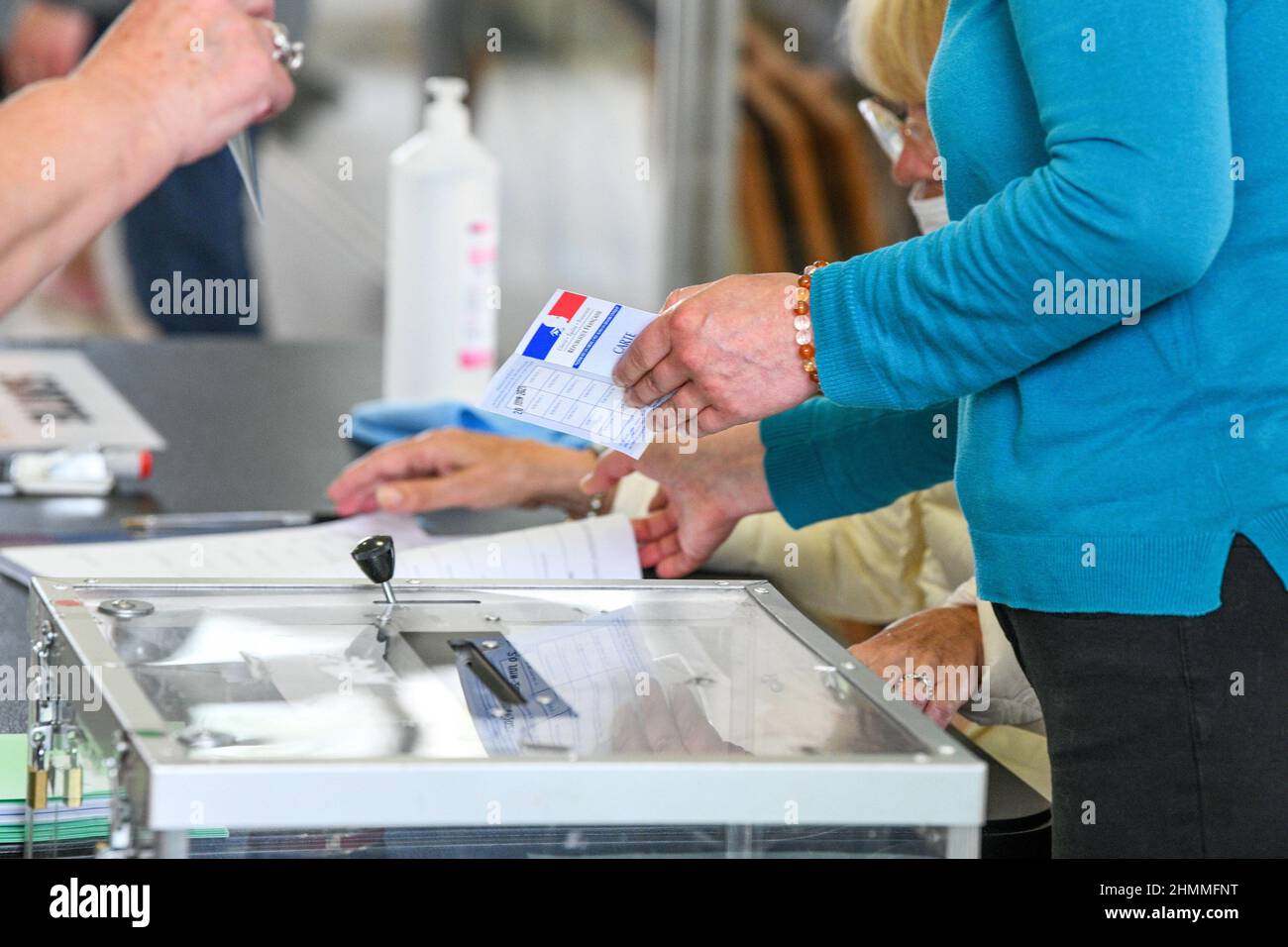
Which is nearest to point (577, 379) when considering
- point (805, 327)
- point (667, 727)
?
point (805, 327)

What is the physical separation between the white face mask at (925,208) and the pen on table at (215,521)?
0.62 meters

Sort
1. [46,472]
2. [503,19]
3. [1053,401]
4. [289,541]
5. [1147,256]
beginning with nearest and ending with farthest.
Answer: [1147,256], [1053,401], [289,541], [46,472], [503,19]

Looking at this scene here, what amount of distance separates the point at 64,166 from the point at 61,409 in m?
0.75

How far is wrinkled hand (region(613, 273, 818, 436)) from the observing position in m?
0.89

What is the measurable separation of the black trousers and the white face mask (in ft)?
1.58

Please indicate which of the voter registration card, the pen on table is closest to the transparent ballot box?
the voter registration card

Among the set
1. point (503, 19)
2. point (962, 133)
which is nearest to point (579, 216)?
point (503, 19)

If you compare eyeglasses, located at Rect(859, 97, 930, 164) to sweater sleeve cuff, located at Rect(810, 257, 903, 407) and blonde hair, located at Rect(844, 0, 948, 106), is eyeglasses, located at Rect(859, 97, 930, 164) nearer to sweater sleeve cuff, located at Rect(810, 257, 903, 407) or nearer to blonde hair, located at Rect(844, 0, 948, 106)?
blonde hair, located at Rect(844, 0, 948, 106)

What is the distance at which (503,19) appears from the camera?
4809 mm

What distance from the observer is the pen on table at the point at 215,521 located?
1.48m

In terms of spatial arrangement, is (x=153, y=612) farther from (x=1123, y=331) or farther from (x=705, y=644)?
(x=1123, y=331)

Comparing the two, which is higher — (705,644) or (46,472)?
(46,472)

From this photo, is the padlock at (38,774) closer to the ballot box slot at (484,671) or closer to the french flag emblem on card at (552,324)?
the ballot box slot at (484,671)
